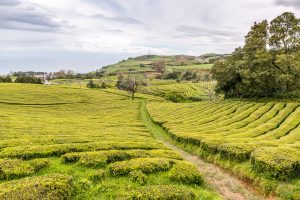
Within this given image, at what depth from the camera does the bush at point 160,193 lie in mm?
13992

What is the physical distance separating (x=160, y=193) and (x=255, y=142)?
15378mm

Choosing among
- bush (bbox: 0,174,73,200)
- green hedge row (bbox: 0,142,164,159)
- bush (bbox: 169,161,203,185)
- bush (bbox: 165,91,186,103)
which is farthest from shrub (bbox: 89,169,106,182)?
bush (bbox: 165,91,186,103)

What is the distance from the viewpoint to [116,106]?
7981 centimetres

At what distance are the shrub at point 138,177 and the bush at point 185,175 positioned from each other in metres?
1.80

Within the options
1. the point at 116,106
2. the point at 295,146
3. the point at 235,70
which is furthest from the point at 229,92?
the point at 295,146

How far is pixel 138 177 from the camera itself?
16.8 metres

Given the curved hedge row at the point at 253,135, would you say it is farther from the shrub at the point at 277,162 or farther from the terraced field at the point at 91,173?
the terraced field at the point at 91,173

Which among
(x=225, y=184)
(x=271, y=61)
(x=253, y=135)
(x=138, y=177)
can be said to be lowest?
(x=225, y=184)

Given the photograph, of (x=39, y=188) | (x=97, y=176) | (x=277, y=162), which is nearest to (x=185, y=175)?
(x=97, y=176)

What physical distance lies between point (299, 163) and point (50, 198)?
629 inches

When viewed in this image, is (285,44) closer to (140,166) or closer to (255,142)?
(255,142)

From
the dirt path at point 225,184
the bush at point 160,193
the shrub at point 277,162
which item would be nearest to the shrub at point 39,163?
Result: the bush at point 160,193

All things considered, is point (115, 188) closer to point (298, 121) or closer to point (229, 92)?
point (298, 121)

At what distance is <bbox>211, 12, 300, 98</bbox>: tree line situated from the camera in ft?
203
